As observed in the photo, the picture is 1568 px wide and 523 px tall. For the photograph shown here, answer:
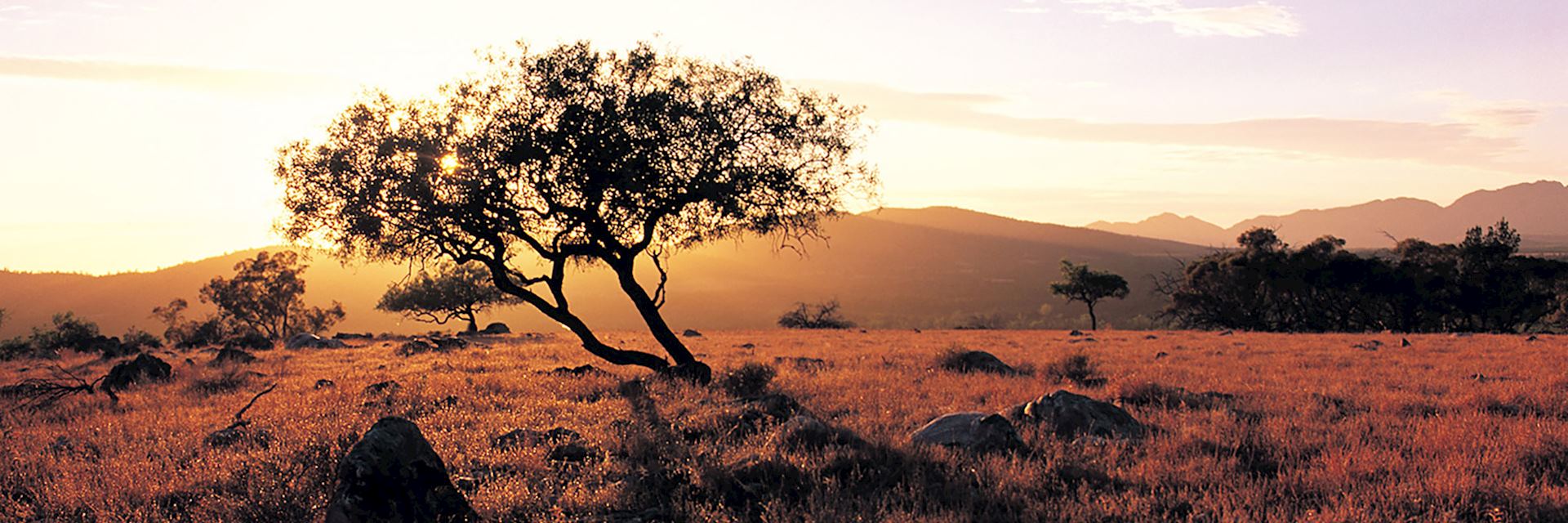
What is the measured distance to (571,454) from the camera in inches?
353

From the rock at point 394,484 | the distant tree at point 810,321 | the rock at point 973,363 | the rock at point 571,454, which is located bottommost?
the distant tree at point 810,321

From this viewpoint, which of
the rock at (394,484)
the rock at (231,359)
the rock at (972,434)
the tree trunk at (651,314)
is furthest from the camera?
the rock at (231,359)

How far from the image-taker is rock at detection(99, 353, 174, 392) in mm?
17016

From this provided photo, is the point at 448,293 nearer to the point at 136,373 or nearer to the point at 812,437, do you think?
the point at 136,373

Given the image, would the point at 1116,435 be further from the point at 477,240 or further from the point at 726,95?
the point at 477,240

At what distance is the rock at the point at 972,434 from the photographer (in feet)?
28.7

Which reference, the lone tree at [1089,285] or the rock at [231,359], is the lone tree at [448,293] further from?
the lone tree at [1089,285]

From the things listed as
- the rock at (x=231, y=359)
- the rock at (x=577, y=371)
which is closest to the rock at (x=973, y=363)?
the rock at (x=577, y=371)

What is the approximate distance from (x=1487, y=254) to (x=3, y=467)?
75.1 metres

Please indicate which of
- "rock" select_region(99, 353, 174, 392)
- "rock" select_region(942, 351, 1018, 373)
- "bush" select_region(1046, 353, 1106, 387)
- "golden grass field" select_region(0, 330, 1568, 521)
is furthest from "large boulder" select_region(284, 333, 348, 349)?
"bush" select_region(1046, 353, 1106, 387)

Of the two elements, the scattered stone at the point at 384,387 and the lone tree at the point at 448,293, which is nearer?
the scattered stone at the point at 384,387

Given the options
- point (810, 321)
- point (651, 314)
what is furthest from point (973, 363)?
point (810, 321)

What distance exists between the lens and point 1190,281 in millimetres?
62281

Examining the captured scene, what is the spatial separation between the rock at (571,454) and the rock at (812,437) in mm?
2231
